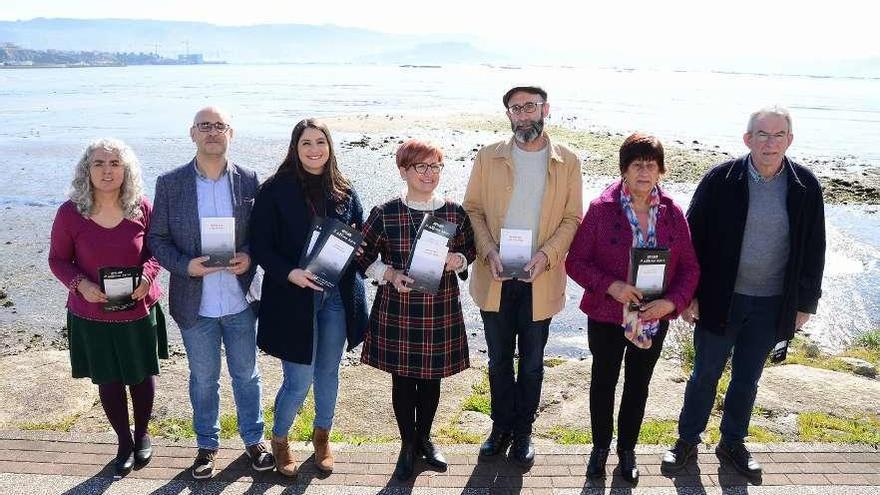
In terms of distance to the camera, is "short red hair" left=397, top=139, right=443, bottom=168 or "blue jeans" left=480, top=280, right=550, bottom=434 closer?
"short red hair" left=397, top=139, right=443, bottom=168

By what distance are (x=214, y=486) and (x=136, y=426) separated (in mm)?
843

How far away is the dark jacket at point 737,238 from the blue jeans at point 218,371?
10.7 ft

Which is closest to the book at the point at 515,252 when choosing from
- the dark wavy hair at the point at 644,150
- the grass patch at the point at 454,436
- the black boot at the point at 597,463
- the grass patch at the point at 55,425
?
the dark wavy hair at the point at 644,150

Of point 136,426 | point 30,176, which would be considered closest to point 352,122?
point 30,176

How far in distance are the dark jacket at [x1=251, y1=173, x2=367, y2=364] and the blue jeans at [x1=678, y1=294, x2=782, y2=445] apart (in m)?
2.56

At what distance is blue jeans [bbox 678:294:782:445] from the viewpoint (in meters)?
4.72

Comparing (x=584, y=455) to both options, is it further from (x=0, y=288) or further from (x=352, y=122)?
(x=352, y=122)

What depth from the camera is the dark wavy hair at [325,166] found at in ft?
14.1

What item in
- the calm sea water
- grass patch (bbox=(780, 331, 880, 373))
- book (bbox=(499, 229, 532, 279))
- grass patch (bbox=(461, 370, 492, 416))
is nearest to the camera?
book (bbox=(499, 229, 532, 279))

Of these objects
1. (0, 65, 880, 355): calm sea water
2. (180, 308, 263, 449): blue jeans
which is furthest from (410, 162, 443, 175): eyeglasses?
(180, 308, 263, 449): blue jeans

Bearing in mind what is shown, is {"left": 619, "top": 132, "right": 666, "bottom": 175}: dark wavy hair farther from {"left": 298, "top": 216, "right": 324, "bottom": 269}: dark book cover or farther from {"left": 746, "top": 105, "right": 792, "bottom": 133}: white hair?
{"left": 298, "top": 216, "right": 324, "bottom": 269}: dark book cover

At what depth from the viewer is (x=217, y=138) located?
4391 mm

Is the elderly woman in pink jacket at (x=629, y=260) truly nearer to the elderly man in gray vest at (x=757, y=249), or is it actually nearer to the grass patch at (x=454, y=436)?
the elderly man in gray vest at (x=757, y=249)

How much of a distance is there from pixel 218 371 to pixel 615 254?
2.92 meters
